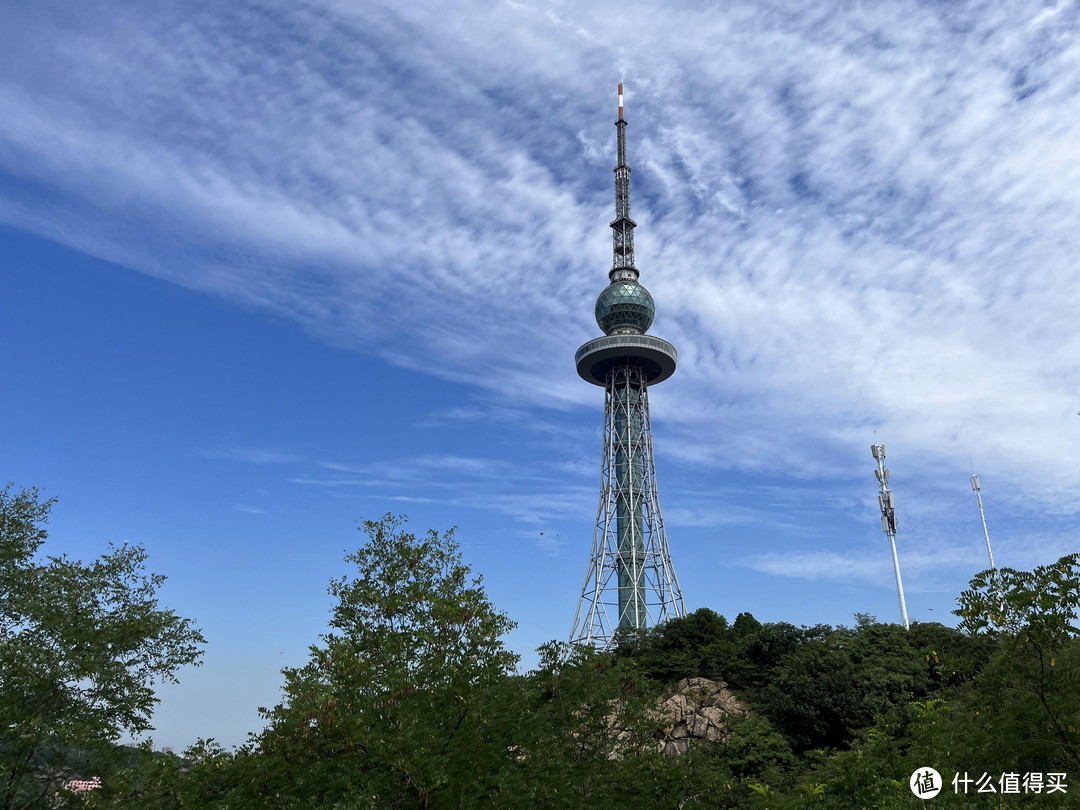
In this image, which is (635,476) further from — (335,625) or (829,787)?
(829,787)

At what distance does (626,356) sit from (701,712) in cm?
4550

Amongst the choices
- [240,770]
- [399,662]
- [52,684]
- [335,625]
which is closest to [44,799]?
[52,684]

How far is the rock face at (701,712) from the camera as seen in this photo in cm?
3356

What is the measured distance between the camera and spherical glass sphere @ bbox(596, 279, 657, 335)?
252 ft

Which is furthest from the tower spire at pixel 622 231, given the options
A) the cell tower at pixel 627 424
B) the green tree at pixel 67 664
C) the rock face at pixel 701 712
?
the green tree at pixel 67 664

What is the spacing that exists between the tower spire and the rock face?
168ft

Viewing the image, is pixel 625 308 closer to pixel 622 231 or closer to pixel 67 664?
pixel 622 231

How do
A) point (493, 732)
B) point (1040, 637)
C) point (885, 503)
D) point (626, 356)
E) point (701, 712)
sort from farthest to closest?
1. point (626, 356)
2. point (885, 503)
3. point (701, 712)
4. point (493, 732)
5. point (1040, 637)

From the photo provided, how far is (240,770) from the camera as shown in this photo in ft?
44.1

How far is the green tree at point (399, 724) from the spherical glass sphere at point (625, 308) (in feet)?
202

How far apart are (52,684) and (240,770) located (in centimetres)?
1020

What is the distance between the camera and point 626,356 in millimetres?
75875
